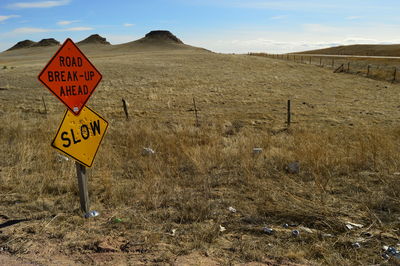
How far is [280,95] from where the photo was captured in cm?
2294

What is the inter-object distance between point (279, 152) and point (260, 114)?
31.1 ft

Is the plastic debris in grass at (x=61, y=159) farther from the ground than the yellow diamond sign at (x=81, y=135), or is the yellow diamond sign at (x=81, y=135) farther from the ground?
the yellow diamond sign at (x=81, y=135)

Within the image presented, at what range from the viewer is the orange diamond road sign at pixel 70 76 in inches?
150

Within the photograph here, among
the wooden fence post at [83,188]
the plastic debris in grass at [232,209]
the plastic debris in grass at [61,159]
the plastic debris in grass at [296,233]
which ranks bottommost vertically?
the plastic debris in grass at [232,209]

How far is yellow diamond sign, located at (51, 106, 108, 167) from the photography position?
157 inches

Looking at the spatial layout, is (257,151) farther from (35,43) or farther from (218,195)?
(35,43)

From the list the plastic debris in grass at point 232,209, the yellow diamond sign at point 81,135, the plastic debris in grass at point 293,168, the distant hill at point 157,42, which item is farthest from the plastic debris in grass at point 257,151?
the distant hill at point 157,42

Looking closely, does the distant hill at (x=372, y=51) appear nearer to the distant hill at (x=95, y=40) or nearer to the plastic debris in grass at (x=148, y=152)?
the distant hill at (x=95, y=40)

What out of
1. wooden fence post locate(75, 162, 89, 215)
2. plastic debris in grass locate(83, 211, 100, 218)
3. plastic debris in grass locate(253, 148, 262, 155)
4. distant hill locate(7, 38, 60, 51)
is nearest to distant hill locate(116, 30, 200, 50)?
distant hill locate(7, 38, 60, 51)

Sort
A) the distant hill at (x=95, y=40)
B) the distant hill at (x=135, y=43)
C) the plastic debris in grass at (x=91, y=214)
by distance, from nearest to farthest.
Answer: the plastic debris in grass at (x=91, y=214) → the distant hill at (x=135, y=43) → the distant hill at (x=95, y=40)

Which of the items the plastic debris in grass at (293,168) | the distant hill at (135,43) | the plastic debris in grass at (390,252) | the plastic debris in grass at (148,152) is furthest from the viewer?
the distant hill at (135,43)

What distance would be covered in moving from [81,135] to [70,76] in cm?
73

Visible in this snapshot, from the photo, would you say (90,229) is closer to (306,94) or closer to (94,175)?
(94,175)

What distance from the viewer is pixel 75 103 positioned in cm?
409
